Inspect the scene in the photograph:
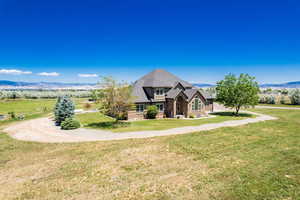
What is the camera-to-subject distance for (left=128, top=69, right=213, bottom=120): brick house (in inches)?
1112

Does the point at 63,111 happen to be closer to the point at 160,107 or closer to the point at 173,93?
the point at 160,107

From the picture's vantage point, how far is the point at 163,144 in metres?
13.8

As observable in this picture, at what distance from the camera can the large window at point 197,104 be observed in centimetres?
2912

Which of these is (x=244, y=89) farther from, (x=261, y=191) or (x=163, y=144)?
(x=261, y=191)

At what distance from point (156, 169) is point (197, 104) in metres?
21.9

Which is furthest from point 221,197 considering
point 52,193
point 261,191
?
point 52,193

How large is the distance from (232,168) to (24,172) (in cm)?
1169

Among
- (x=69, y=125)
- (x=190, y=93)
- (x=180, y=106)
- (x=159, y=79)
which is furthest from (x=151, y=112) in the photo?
(x=69, y=125)

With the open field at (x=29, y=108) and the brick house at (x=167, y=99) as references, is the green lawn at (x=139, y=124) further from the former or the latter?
the open field at (x=29, y=108)

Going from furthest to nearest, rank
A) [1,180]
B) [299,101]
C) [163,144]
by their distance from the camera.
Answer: [299,101]
[163,144]
[1,180]

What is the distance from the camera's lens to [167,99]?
97.0 feet

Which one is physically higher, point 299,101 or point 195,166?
point 299,101

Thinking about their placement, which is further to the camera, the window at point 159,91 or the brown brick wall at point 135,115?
the window at point 159,91

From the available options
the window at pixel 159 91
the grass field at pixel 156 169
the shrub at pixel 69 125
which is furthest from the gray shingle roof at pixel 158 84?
the grass field at pixel 156 169
